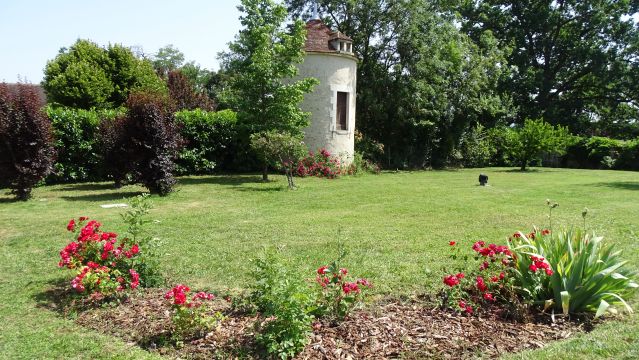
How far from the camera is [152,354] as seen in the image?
13.1 feet

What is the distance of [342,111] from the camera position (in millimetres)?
22031

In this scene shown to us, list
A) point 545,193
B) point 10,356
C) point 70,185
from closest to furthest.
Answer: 1. point 10,356
2. point 545,193
3. point 70,185

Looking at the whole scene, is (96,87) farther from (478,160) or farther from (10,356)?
(478,160)

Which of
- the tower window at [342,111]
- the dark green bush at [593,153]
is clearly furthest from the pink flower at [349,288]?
the dark green bush at [593,153]

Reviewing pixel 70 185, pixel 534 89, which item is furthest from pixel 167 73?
pixel 534 89

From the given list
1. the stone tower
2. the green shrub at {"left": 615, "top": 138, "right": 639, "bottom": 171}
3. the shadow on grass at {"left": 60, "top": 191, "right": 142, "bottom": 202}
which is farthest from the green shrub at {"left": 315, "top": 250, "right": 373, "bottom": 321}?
the green shrub at {"left": 615, "top": 138, "right": 639, "bottom": 171}

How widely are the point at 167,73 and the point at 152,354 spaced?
31410 millimetres

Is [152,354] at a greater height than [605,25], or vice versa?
[605,25]

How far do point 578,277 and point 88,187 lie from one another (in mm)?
14890

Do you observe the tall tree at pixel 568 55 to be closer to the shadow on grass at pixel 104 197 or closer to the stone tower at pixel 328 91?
the stone tower at pixel 328 91

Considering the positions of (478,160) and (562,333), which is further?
(478,160)

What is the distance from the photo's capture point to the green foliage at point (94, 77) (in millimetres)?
19906

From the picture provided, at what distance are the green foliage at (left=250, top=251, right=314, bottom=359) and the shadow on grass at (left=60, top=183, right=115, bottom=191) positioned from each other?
12766mm

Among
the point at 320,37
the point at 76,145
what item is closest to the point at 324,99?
the point at 320,37
